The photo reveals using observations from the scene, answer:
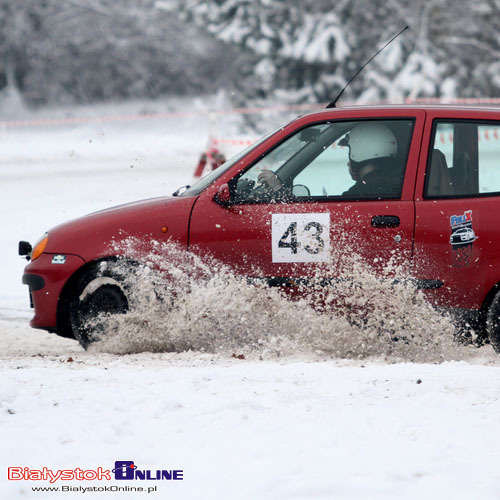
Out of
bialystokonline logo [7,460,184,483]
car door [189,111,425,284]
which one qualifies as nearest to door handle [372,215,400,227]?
car door [189,111,425,284]

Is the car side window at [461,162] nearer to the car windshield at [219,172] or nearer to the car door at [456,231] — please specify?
the car door at [456,231]

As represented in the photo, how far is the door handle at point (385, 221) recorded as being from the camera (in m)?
5.68

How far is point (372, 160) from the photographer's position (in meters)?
5.89

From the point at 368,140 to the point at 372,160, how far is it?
143 millimetres

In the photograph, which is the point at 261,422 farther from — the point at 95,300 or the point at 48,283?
the point at 48,283

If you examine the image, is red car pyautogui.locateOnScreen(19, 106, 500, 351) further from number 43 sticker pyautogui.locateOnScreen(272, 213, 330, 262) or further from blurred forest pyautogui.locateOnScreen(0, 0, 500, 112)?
blurred forest pyautogui.locateOnScreen(0, 0, 500, 112)

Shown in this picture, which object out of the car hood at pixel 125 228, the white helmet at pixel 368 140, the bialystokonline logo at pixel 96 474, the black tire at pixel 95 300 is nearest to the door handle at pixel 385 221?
the white helmet at pixel 368 140

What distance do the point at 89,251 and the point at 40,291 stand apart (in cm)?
45

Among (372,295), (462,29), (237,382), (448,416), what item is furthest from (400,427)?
(462,29)

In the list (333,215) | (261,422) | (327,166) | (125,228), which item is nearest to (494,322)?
(333,215)

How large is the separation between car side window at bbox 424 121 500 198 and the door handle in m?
0.26

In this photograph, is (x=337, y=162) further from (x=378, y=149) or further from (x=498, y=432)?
(x=498, y=432)

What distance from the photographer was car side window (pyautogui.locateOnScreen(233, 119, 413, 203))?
582cm

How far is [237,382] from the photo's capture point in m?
4.78
